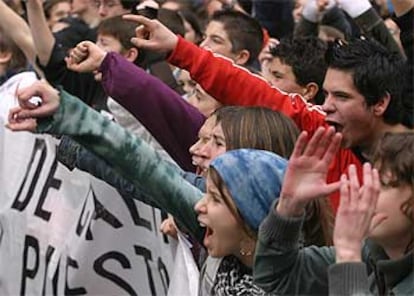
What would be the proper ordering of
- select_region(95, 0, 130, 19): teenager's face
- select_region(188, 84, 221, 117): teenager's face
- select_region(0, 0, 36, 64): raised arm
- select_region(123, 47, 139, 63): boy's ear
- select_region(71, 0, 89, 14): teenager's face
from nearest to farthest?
select_region(188, 84, 221, 117): teenager's face
select_region(123, 47, 139, 63): boy's ear
select_region(0, 0, 36, 64): raised arm
select_region(95, 0, 130, 19): teenager's face
select_region(71, 0, 89, 14): teenager's face

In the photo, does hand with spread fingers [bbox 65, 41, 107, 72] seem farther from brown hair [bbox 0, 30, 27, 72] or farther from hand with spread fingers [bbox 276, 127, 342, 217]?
brown hair [bbox 0, 30, 27, 72]

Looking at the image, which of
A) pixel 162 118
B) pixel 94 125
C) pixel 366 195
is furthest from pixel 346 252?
pixel 162 118

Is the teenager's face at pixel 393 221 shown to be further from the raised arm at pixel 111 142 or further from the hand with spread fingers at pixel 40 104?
the hand with spread fingers at pixel 40 104

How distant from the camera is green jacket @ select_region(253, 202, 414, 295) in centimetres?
324

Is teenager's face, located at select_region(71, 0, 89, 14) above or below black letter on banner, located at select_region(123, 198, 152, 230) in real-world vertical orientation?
below

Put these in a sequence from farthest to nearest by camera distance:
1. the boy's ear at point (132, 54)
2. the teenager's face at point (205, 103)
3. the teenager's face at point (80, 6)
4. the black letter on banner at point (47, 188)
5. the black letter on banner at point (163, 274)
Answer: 1. the teenager's face at point (80, 6)
2. the boy's ear at point (132, 54)
3. the black letter on banner at point (47, 188)
4. the black letter on banner at point (163, 274)
5. the teenager's face at point (205, 103)

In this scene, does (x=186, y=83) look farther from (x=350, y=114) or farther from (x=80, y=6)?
(x=80, y=6)

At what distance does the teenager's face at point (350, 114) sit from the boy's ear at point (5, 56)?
2.92m

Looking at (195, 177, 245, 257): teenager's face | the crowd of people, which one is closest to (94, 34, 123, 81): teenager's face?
the crowd of people

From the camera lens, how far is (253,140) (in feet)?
13.1

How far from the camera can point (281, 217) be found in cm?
324

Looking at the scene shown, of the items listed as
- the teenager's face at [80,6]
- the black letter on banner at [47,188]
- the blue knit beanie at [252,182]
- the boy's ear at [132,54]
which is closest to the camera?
the blue knit beanie at [252,182]

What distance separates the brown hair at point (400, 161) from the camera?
3.28 m

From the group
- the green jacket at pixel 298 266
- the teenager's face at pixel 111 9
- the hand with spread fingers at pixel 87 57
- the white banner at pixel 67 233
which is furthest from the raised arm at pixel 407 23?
the teenager's face at pixel 111 9
